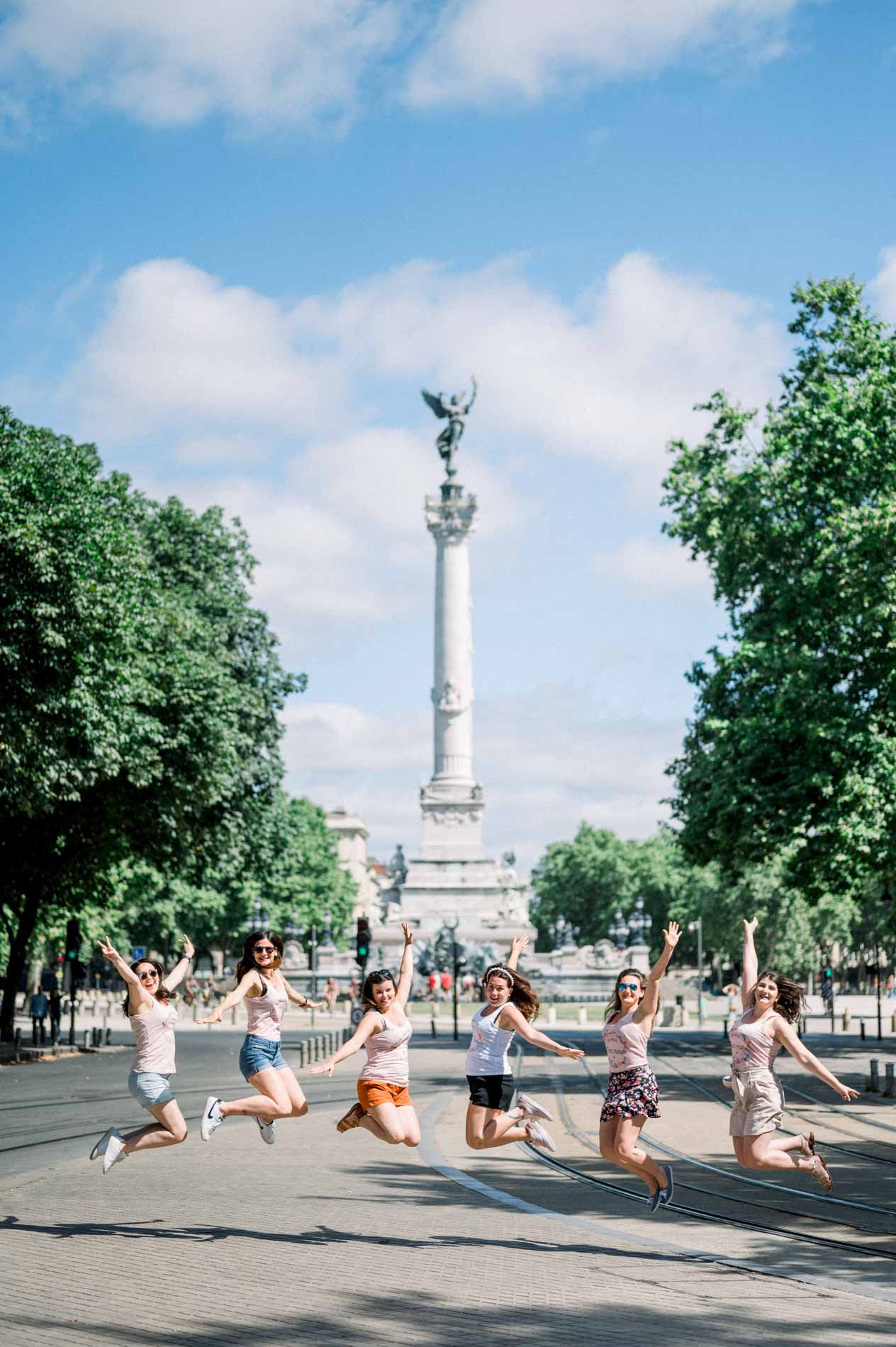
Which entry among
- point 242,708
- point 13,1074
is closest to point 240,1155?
point 13,1074

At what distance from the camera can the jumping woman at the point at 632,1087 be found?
10461 mm

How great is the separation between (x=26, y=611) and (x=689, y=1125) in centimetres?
1586

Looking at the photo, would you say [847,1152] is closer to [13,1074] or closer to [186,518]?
[13,1074]

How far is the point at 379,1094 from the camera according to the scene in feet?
35.1

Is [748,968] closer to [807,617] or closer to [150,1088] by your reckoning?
[150,1088]

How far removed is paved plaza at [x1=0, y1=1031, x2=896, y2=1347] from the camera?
792 centimetres

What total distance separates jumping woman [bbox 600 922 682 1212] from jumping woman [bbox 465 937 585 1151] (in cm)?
37

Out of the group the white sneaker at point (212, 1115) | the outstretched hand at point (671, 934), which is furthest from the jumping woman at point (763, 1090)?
the white sneaker at point (212, 1115)

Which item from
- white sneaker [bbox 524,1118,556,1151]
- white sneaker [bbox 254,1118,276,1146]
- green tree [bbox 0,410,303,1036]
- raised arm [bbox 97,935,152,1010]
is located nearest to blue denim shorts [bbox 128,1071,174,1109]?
raised arm [bbox 97,935,152,1010]

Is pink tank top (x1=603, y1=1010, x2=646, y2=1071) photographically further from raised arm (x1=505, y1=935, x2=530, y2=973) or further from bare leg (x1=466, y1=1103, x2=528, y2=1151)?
raised arm (x1=505, y1=935, x2=530, y2=973)

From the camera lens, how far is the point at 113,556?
3212 centimetres

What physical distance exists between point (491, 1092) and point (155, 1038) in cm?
237

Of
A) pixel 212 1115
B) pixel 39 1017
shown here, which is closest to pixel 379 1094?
pixel 212 1115

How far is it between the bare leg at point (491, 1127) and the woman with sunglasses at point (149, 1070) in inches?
78.8
